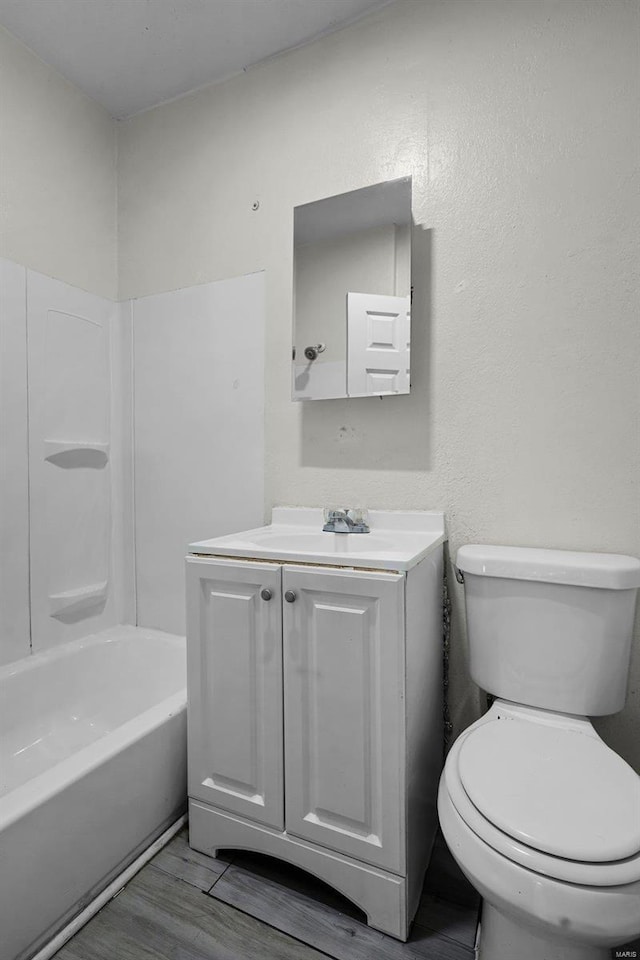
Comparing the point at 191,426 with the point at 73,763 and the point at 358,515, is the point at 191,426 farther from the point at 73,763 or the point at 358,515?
the point at 73,763

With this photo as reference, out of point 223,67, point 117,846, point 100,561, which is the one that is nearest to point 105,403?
point 100,561

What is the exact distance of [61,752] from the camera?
Result: 168 centimetres

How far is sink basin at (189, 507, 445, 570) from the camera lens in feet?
4.01

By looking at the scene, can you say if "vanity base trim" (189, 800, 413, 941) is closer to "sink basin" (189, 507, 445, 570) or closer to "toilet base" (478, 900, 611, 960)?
"toilet base" (478, 900, 611, 960)

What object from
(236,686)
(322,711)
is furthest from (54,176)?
(322,711)

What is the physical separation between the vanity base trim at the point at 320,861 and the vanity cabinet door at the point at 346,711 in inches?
1.3

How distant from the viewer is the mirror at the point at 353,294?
5.11ft

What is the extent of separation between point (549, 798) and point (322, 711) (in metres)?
0.50

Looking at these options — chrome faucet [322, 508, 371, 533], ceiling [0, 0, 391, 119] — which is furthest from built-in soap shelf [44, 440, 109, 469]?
ceiling [0, 0, 391, 119]

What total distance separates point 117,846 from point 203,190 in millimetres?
2183

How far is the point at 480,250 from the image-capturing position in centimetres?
149

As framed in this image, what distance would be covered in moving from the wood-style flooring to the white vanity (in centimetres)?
5

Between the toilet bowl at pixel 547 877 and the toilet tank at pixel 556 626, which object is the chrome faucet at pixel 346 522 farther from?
the toilet bowl at pixel 547 877

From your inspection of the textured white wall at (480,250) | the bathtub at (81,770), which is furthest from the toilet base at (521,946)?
the bathtub at (81,770)
